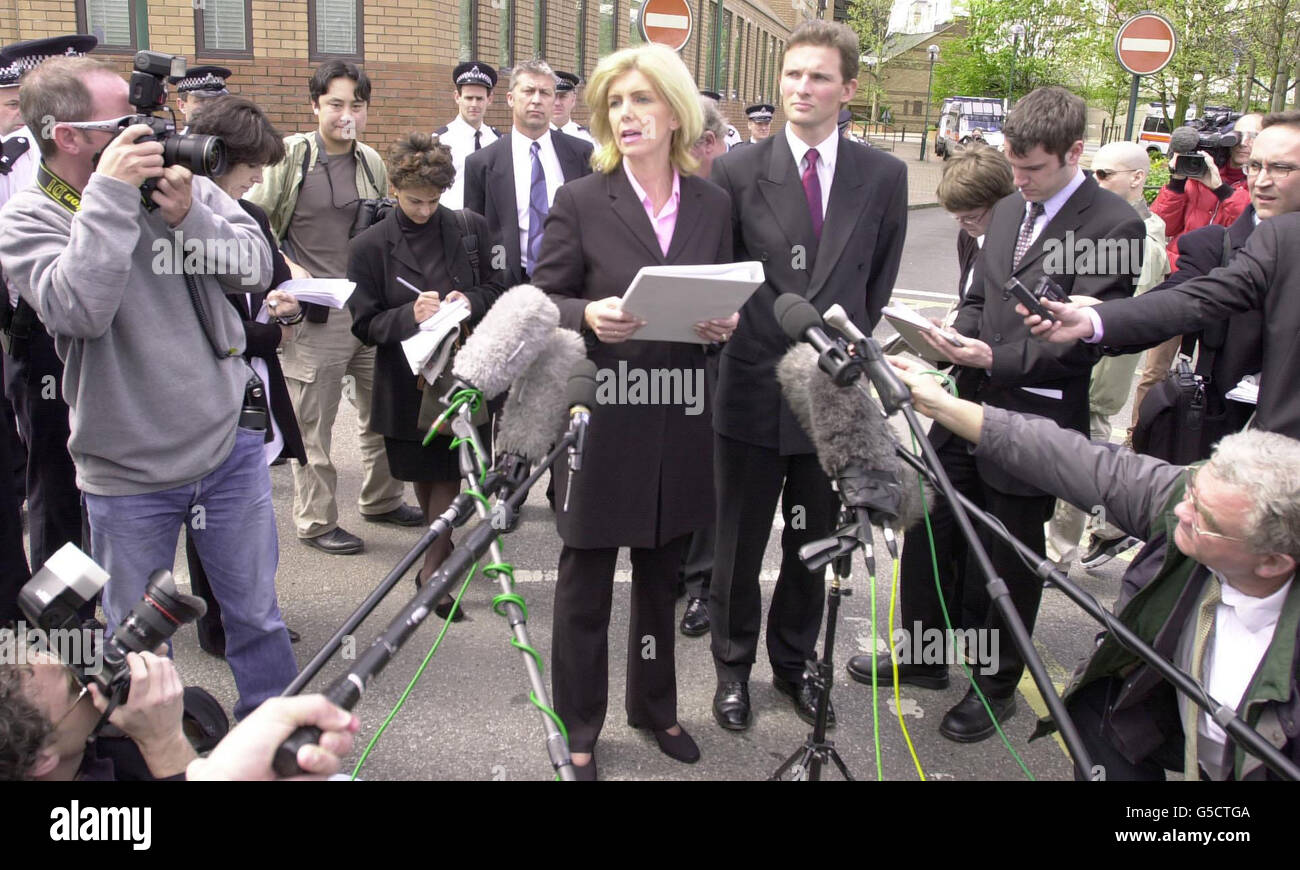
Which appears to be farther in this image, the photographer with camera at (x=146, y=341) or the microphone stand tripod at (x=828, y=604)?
the photographer with camera at (x=146, y=341)

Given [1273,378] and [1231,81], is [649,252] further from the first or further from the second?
[1231,81]

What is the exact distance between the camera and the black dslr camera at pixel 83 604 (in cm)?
204

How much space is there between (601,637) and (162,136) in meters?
2.06

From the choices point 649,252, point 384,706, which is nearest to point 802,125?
point 649,252

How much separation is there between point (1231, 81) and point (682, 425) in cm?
2545

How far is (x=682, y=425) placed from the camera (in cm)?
337

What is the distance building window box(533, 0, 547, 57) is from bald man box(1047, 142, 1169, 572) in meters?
10.1

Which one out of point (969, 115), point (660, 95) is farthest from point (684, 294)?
point (969, 115)

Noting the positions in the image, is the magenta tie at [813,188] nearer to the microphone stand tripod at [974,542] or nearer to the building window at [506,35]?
the microphone stand tripod at [974,542]

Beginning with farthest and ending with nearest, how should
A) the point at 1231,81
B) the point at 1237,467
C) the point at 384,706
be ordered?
the point at 1231,81
the point at 384,706
the point at 1237,467

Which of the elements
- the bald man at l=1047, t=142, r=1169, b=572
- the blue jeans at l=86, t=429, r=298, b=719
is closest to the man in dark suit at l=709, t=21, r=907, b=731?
the blue jeans at l=86, t=429, r=298, b=719

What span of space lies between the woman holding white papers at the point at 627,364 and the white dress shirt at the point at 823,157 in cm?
44

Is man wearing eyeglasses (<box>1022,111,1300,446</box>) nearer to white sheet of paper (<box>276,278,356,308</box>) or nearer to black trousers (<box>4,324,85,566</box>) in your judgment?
white sheet of paper (<box>276,278,356,308</box>)

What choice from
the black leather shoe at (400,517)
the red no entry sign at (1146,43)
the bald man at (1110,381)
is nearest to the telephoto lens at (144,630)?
the black leather shoe at (400,517)
